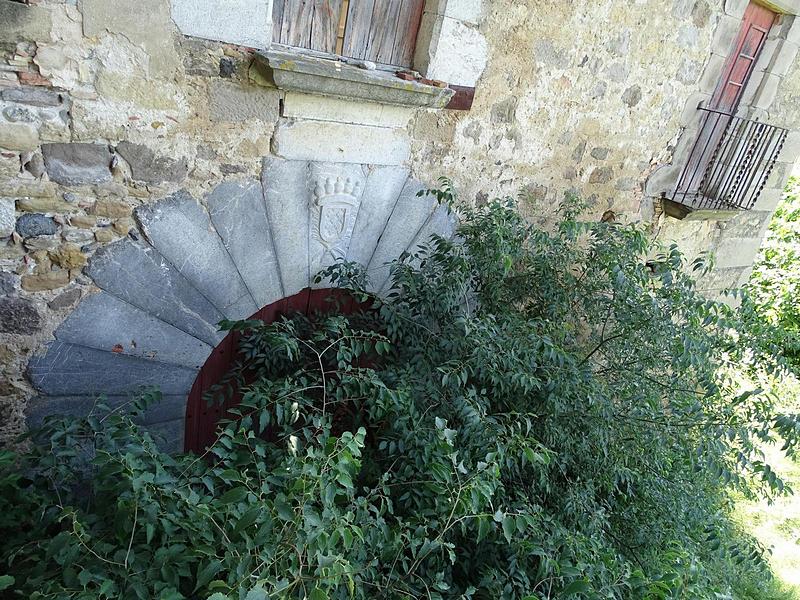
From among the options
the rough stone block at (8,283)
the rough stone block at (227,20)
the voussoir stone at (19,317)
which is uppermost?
the rough stone block at (227,20)

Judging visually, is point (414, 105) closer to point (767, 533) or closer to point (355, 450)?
point (355, 450)

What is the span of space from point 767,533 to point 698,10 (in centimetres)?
405

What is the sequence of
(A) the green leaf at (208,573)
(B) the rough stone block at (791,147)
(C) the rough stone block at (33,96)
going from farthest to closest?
(B) the rough stone block at (791,147) < (C) the rough stone block at (33,96) < (A) the green leaf at (208,573)

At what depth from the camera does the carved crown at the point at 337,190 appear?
102 inches

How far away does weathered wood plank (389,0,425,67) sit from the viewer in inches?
106

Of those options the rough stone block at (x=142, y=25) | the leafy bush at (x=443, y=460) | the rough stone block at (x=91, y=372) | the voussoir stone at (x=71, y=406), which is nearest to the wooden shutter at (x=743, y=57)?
the leafy bush at (x=443, y=460)

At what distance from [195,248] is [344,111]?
0.85 m

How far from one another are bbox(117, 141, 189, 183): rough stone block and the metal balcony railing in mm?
3467

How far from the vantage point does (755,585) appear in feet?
12.9

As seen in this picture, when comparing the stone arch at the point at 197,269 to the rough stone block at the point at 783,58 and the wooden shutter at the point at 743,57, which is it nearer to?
the wooden shutter at the point at 743,57

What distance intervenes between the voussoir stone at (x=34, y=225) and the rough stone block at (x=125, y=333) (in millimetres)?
282

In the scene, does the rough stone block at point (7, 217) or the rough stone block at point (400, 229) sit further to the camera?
the rough stone block at point (400, 229)

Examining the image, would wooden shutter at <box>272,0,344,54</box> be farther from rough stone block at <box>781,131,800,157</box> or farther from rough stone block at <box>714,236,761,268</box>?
rough stone block at <box>781,131,800,157</box>

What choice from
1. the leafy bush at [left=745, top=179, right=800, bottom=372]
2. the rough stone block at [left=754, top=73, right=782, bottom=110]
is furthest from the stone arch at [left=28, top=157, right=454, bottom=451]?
the leafy bush at [left=745, top=179, right=800, bottom=372]
